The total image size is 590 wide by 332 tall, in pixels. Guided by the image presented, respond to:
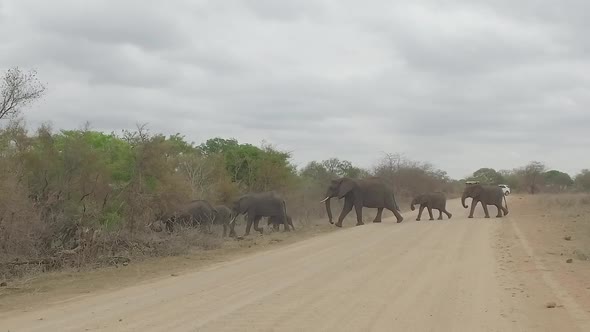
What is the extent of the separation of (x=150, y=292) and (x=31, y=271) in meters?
4.80

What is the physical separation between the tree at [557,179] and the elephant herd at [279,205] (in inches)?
2705

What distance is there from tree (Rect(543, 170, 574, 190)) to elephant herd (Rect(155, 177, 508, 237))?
68.7 meters

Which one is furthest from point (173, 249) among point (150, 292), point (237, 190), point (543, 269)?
point (237, 190)

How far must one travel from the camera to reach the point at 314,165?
7638cm

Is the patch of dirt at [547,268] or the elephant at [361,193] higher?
the elephant at [361,193]

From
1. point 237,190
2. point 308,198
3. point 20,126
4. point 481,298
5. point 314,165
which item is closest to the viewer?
point 481,298

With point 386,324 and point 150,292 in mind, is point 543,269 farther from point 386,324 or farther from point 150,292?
point 150,292

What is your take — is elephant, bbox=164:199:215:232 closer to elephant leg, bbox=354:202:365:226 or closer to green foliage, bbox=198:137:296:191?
elephant leg, bbox=354:202:365:226

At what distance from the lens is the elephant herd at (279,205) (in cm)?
2439

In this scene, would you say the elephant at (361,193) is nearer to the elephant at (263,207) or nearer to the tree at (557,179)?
the elephant at (263,207)

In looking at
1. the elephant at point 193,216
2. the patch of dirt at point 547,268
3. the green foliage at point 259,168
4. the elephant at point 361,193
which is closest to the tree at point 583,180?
the green foliage at point 259,168

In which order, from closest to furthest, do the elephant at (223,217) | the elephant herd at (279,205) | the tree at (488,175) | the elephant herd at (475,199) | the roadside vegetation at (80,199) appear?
the roadside vegetation at (80,199), the elephant herd at (279,205), the elephant at (223,217), the elephant herd at (475,199), the tree at (488,175)

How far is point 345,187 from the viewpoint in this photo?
30672 mm

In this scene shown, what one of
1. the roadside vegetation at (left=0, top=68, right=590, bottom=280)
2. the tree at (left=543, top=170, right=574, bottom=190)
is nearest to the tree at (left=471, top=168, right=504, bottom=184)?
the tree at (left=543, top=170, right=574, bottom=190)
